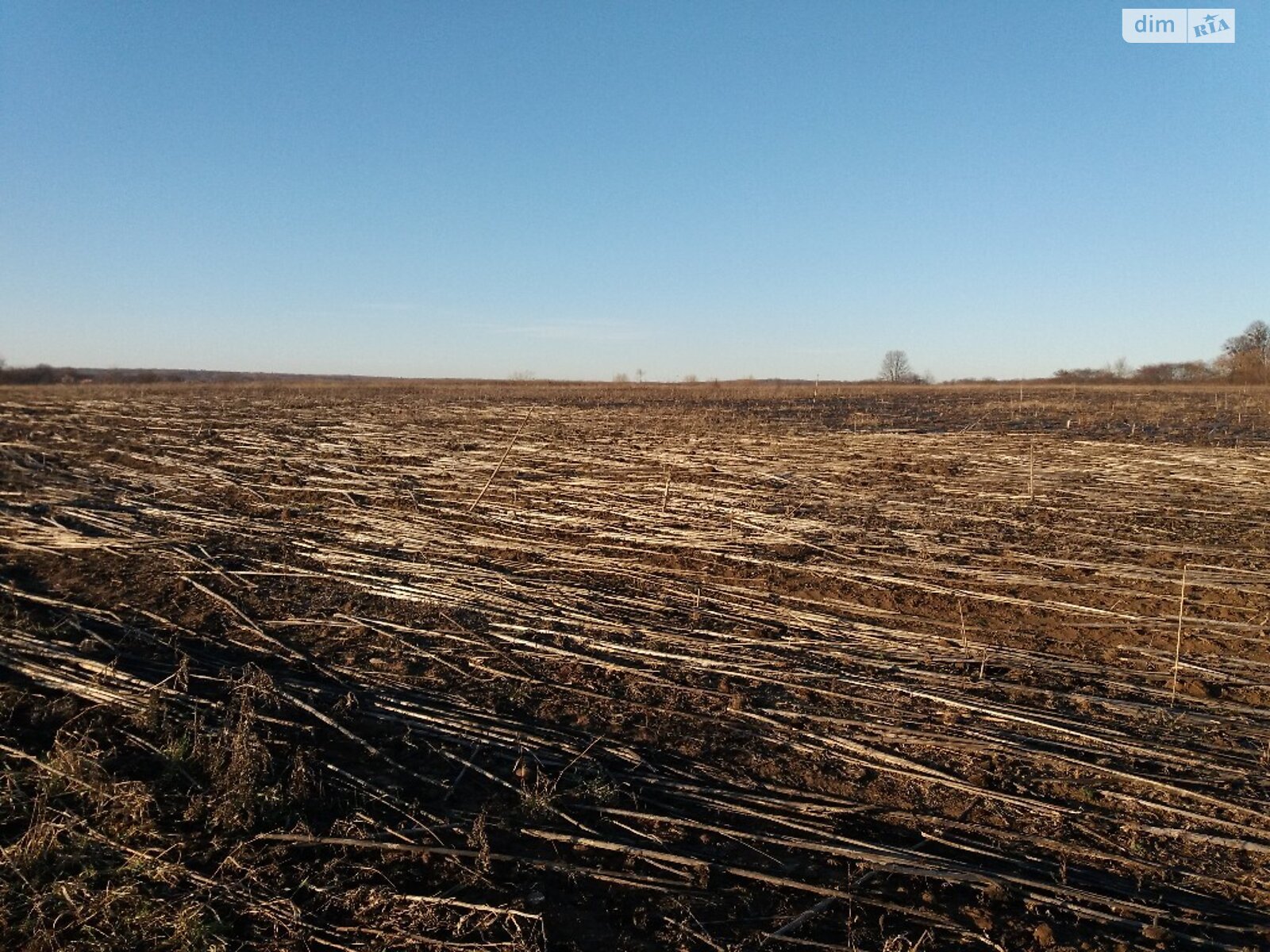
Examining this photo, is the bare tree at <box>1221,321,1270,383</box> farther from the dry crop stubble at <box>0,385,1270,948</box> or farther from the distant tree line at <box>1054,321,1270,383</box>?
the dry crop stubble at <box>0,385,1270,948</box>

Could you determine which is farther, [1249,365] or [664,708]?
[1249,365]

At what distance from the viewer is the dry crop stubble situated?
2.94 meters

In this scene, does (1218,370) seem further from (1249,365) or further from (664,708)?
(664,708)

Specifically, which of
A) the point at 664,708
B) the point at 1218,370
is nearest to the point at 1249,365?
the point at 1218,370

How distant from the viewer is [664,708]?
14.7 ft

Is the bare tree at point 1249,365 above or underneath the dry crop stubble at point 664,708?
above

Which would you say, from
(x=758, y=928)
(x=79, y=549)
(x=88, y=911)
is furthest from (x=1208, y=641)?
(x=79, y=549)

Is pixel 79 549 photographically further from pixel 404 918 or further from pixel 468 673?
pixel 404 918

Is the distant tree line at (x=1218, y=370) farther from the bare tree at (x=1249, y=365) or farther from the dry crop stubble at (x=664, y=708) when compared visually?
the dry crop stubble at (x=664, y=708)

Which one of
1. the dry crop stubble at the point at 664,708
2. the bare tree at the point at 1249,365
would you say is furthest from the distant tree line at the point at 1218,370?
the dry crop stubble at the point at 664,708

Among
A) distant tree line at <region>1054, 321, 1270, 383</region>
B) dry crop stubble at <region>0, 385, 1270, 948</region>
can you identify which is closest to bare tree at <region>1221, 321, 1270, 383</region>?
distant tree line at <region>1054, 321, 1270, 383</region>

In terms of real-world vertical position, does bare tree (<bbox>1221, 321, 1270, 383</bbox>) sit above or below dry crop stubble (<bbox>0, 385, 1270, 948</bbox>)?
above

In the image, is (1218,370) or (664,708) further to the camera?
(1218,370)

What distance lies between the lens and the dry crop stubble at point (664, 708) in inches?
116
